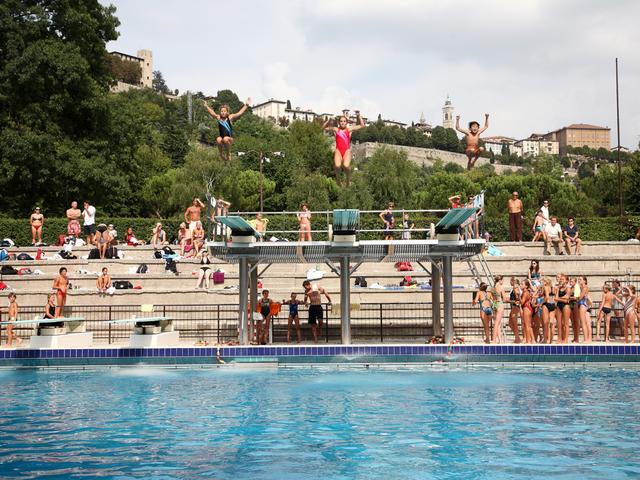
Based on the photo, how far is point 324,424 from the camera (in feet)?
42.2

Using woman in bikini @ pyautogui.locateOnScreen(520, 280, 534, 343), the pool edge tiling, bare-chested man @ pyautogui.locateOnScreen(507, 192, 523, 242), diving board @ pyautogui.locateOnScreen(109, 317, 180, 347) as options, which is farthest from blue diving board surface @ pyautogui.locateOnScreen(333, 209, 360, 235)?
bare-chested man @ pyautogui.locateOnScreen(507, 192, 523, 242)

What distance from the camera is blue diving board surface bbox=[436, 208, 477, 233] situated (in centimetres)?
1889

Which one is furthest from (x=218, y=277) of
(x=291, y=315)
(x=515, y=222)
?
(x=515, y=222)

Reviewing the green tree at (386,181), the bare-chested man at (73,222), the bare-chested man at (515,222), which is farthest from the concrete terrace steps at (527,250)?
the green tree at (386,181)

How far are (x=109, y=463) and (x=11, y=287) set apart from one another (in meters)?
19.3

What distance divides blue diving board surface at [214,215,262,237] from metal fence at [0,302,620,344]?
3.08m

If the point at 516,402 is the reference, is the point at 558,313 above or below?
above

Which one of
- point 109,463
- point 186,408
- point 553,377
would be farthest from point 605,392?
point 109,463

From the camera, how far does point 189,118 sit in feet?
568

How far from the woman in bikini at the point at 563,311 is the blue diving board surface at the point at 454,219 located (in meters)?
3.32

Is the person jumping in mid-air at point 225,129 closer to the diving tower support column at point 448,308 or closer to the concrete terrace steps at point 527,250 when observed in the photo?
the diving tower support column at point 448,308

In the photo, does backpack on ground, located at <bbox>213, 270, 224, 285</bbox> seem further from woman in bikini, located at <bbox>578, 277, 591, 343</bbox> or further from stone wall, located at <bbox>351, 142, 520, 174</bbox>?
stone wall, located at <bbox>351, 142, 520, 174</bbox>

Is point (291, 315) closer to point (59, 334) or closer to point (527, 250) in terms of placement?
point (59, 334)

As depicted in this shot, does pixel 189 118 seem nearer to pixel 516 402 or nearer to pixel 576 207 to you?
pixel 576 207
